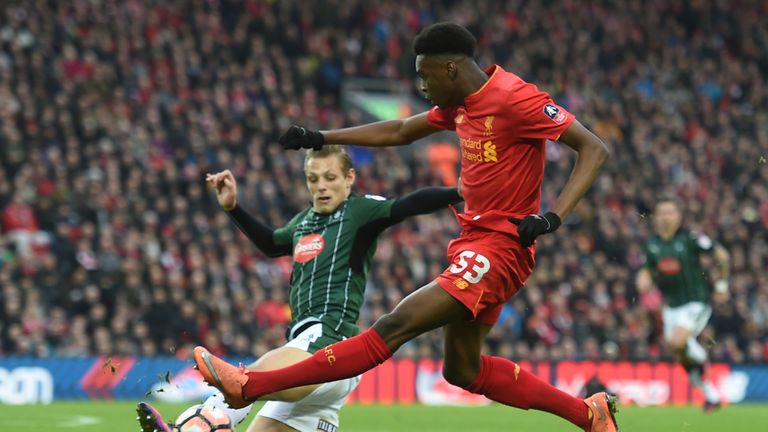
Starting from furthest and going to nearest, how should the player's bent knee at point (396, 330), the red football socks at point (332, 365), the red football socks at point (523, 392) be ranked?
the red football socks at point (523, 392), the player's bent knee at point (396, 330), the red football socks at point (332, 365)

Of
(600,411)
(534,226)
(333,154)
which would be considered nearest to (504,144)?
(534,226)

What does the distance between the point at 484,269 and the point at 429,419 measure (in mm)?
7651

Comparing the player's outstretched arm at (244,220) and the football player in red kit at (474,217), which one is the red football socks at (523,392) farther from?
the player's outstretched arm at (244,220)

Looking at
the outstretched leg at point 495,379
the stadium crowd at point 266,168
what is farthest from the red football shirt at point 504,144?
the stadium crowd at point 266,168

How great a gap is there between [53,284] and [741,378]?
32.1ft

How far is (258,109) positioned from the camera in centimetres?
2145

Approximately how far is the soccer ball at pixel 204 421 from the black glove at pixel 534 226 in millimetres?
1782

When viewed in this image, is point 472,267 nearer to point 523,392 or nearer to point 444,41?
point 523,392

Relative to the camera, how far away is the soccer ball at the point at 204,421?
6500 mm

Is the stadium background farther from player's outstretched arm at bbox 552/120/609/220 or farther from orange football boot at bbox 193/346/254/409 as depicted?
player's outstretched arm at bbox 552/120/609/220

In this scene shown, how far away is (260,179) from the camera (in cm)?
1958

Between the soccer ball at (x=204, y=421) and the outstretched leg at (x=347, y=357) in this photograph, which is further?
the soccer ball at (x=204, y=421)

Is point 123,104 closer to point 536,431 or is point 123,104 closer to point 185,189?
point 185,189

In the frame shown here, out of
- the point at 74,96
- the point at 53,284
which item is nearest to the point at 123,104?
the point at 74,96
